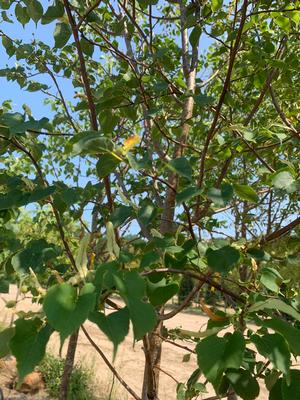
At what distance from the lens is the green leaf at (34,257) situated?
1.15 metres

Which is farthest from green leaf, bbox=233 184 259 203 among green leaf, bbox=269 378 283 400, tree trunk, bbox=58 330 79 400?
tree trunk, bbox=58 330 79 400

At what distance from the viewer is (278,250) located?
7.40 ft

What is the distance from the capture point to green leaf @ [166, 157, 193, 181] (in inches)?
34.0

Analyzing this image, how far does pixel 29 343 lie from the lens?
64 centimetres

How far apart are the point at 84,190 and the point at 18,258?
336 mm

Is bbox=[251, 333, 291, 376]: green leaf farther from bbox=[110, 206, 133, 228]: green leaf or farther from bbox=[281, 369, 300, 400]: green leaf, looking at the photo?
bbox=[110, 206, 133, 228]: green leaf

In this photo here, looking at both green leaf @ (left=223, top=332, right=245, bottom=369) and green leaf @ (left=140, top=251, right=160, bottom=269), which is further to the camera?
green leaf @ (left=140, top=251, right=160, bottom=269)

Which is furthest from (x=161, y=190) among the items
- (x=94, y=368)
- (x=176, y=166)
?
(x=94, y=368)

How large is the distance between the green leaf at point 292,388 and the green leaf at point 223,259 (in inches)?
9.8

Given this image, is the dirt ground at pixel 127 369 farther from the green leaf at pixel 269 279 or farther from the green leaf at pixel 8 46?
the green leaf at pixel 269 279

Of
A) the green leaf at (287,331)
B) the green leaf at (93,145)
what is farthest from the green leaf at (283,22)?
the green leaf at (287,331)

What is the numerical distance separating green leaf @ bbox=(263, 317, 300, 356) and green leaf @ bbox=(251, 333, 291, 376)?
2cm

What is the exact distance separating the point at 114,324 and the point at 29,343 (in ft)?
0.43

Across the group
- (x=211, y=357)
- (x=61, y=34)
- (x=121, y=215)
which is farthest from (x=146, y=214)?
(x=61, y=34)
